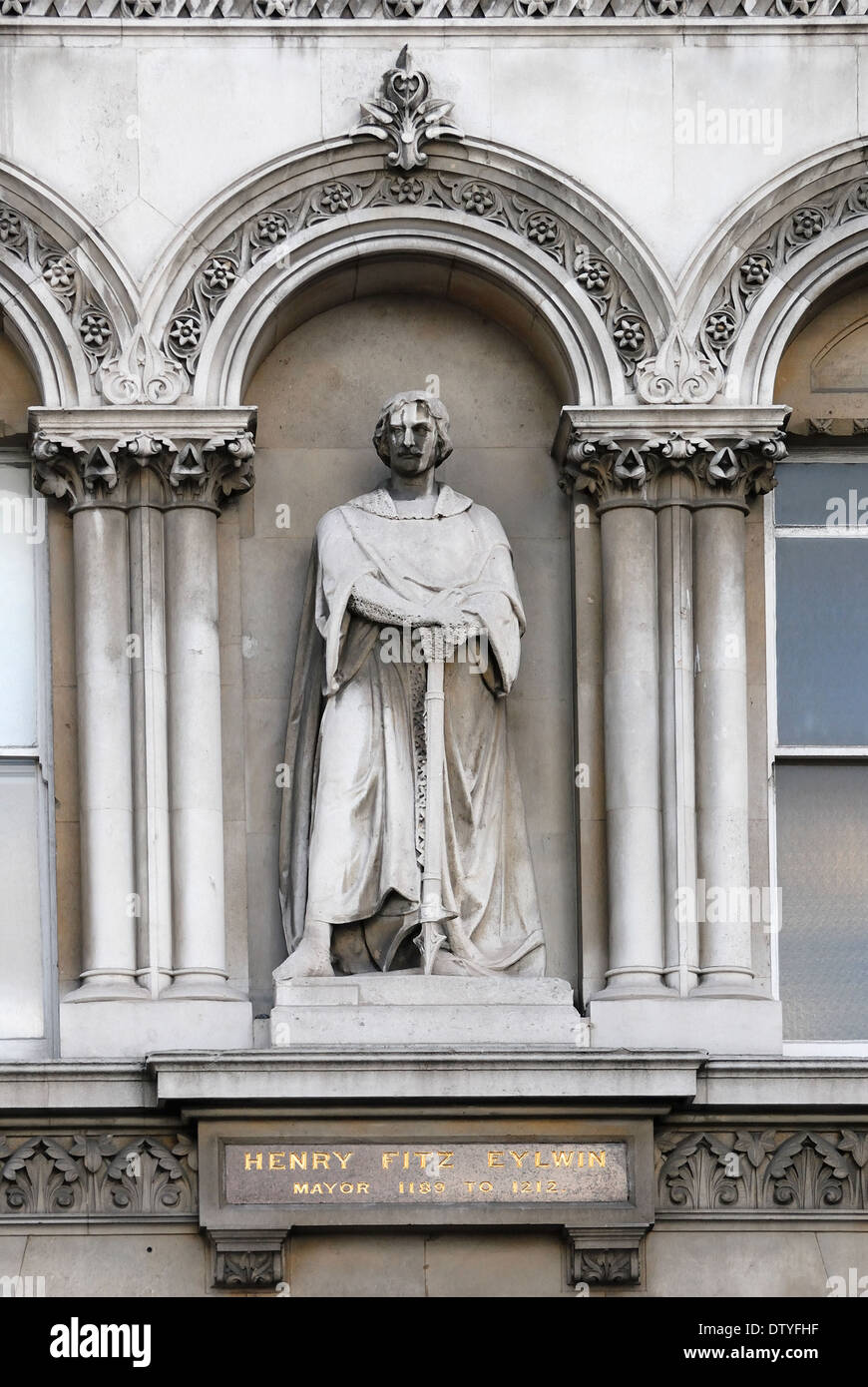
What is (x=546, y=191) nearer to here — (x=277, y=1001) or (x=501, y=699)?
(x=501, y=699)

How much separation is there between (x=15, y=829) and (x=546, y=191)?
511cm

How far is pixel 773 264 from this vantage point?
2433cm

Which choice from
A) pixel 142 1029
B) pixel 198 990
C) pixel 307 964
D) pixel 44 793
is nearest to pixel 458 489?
pixel 44 793

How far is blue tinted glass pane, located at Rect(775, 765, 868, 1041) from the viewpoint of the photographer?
24062 millimetres

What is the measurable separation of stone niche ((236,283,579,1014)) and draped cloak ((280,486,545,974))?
0.27 meters

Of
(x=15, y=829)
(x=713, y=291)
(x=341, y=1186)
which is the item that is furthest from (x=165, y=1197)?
(x=713, y=291)

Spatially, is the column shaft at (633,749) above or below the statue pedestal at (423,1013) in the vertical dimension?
above

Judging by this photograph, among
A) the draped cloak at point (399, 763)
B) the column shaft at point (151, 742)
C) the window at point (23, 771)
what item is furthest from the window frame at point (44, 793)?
the draped cloak at point (399, 763)

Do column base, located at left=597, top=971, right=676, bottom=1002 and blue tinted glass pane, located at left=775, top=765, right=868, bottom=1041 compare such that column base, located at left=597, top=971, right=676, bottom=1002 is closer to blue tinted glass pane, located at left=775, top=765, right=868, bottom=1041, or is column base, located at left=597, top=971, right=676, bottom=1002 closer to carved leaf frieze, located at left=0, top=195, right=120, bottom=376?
blue tinted glass pane, located at left=775, top=765, right=868, bottom=1041

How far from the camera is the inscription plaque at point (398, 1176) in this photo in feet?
74.1

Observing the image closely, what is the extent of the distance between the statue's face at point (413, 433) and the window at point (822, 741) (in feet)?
7.75

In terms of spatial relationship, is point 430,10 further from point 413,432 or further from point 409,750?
point 409,750

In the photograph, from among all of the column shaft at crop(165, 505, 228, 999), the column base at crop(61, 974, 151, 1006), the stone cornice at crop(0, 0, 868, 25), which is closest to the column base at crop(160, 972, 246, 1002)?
the column shaft at crop(165, 505, 228, 999)

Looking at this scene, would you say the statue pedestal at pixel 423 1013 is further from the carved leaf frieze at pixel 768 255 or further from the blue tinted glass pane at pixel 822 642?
the carved leaf frieze at pixel 768 255
